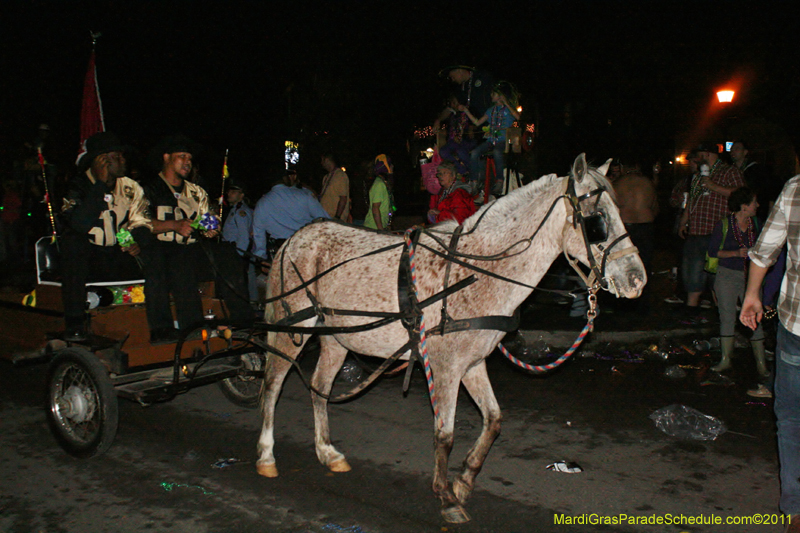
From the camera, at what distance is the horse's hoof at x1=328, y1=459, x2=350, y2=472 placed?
15.3 feet

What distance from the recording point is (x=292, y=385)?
692cm

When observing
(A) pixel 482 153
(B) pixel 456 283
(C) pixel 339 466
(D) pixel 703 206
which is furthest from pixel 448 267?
(D) pixel 703 206

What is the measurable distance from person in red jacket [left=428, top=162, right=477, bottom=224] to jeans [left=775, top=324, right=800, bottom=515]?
13.1 ft

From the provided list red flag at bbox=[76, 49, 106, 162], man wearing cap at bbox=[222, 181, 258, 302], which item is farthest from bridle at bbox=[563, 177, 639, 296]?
man wearing cap at bbox=[222, 181, 258, 302]

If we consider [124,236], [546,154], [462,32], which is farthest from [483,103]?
[546,154]

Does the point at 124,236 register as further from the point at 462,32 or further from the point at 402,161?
the point at 402,161

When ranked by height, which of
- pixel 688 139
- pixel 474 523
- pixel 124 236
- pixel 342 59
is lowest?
pixel 474 523

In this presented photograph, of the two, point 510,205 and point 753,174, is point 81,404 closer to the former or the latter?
point 510,205

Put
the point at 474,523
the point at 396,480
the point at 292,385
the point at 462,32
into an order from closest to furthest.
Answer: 1. the point at 474,523
2. the point at 396,480
3. the point at 292,385
4. the point at 462,32

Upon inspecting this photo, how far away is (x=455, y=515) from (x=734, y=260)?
4.72 m

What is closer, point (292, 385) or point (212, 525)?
point (212, 525)

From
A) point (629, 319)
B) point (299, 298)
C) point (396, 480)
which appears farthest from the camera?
point (629, 319)

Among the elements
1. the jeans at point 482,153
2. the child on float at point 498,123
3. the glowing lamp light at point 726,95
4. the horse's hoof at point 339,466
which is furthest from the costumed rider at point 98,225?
the glowing lamp light at point 726,95

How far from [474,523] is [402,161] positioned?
2733 cm
